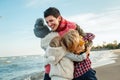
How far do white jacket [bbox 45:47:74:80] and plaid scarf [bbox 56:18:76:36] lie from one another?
0.71 ft

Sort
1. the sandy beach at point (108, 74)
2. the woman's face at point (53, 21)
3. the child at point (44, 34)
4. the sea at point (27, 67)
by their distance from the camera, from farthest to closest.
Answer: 1. the sea at point (27, 67)
2. the sandy beach at point (108, 74)
3. the child at point (44, 34)
4. the woman's face at point (53, 21)

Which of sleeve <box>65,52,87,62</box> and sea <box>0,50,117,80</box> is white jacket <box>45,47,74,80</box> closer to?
sleeve <box>65,52,87,62</box>

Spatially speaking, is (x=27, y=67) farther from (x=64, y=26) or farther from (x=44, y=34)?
(x=64, y=26)

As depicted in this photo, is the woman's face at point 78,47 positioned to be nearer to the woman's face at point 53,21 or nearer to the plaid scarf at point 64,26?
A: the plaid scarf at point 64,26

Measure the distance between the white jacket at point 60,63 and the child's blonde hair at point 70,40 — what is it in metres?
0.07

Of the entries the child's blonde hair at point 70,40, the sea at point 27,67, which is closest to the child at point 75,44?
the child's blonde hair at point 70,40

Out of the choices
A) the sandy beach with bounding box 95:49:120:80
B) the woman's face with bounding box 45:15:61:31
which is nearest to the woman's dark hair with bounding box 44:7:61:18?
the woman's face with bounding box 45:15:61:31

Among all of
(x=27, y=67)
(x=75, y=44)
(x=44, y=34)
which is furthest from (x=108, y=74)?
(x=27, y=67)

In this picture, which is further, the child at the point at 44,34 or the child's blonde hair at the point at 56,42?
the child at the point at 44,34

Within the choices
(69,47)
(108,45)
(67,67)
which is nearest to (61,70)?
(67,67)

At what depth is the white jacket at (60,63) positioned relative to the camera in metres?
3.07

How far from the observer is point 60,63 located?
312 cm

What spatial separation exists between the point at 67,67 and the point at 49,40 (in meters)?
0.39

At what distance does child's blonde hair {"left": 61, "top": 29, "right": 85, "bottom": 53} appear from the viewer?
118 inches
